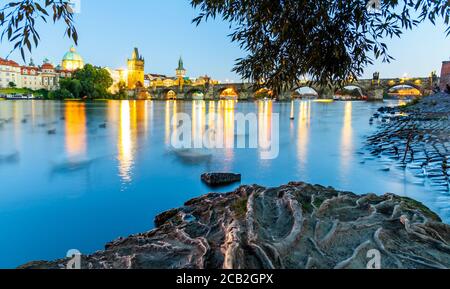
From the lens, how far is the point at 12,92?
143 meters

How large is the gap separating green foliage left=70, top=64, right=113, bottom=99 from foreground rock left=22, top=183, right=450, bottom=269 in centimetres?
11726

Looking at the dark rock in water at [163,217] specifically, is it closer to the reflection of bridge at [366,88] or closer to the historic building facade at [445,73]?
the historic building facade at [445,73]

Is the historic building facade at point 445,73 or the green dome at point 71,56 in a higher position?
the green dome at point 71,56

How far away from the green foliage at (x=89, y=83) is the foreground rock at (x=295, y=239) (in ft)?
385

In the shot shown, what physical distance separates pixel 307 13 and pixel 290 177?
11978 mm

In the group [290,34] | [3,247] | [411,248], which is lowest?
[3,247]

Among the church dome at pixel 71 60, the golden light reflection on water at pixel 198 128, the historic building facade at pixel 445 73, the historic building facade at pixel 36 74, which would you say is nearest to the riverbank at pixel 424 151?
the golden light reflection on water at pixel 198 128

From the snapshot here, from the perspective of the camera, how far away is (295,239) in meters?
5.19

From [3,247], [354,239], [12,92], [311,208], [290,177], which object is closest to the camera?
[354,239]

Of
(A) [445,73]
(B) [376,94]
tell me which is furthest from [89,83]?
(B) [376,94]

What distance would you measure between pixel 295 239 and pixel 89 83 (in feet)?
401

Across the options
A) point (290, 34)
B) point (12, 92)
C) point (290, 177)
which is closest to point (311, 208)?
point (290, 34)

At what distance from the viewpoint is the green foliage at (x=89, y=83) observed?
4434 inches
